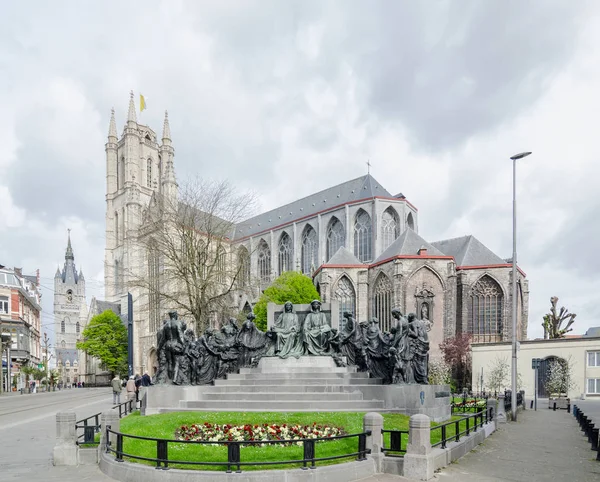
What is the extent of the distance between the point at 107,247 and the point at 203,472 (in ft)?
272

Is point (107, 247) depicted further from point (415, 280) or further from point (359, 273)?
point (415, 280)

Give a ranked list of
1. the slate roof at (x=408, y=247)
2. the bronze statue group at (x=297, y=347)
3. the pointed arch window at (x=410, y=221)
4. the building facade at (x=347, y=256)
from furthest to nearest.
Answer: the pointed arch window at (x=410, y=221) → the slate roof at (x=408, y=247) → the building facade at (x=347, y=256) → the bronze statue group at (x=297, y=347)

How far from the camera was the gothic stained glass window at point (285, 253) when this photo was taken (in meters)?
69.4

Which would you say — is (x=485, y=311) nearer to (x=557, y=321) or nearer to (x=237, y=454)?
(x=557, y=321)

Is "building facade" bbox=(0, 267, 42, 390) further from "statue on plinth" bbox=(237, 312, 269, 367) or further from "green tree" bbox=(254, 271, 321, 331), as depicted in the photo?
"statue on plinth" bbox=(237, 312, 269, 367)

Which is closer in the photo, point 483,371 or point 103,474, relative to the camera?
point 103,474

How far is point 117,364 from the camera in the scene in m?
68.4

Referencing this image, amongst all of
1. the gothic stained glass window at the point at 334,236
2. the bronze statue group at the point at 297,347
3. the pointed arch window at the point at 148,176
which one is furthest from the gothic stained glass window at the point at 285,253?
the bronze statue group at the point at 297,347

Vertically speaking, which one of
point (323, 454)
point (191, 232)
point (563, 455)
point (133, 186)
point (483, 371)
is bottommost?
point (483, 371)

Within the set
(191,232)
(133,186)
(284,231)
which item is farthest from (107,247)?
(191,232)

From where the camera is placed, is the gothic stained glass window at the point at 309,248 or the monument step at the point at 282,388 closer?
the monument step at the point at 282,388

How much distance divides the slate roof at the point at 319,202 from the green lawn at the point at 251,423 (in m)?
46.4

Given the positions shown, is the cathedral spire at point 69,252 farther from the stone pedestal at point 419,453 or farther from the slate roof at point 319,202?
the stone pedestal at point 419,453

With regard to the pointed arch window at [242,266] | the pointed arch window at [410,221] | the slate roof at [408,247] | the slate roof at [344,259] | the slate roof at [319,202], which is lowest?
the pointed arch window at [242,266]
